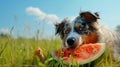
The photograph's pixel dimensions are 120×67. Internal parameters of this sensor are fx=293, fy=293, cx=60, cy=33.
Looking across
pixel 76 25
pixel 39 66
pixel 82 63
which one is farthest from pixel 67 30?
pixel 39 66

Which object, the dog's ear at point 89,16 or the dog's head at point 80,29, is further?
the dog's ear at point 89,16

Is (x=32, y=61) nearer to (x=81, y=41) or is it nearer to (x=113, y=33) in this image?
(x=81, y=41)

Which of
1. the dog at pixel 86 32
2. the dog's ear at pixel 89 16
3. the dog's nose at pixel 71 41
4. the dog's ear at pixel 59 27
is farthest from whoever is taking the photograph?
the dog's ear at pixel 59 27

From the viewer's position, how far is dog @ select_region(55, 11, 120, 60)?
6.43m

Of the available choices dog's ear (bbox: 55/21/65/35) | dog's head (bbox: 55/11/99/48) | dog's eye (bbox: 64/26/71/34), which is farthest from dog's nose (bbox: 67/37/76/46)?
dog's ear (bbox: 55/21/65/35)

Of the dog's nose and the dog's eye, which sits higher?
the dog's eye

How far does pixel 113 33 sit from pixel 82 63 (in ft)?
9.41

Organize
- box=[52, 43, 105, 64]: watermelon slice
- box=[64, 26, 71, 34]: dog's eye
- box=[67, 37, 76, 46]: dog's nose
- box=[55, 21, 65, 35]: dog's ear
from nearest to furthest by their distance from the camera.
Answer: box=[52, 43, 105, 64]: watermelon slice, box=[67, 37, 76, 46]: dog's nose, box=[64, 26, 71, 34]: dog's eye, box=[55, 21, 65, 35]: dog's ear

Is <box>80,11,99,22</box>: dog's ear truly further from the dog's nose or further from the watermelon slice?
the watermelon slice

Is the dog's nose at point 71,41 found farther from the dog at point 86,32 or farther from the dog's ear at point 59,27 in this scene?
the dog's ear at point 59,27

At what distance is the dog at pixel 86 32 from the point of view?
21.1 ft

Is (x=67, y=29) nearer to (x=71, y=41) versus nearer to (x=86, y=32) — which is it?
(x=86, y=32)

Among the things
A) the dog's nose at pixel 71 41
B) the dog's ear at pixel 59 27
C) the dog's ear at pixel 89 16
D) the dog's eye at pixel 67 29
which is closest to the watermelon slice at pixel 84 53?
the dog's nose at pixel 71 41

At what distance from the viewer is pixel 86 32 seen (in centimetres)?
672
